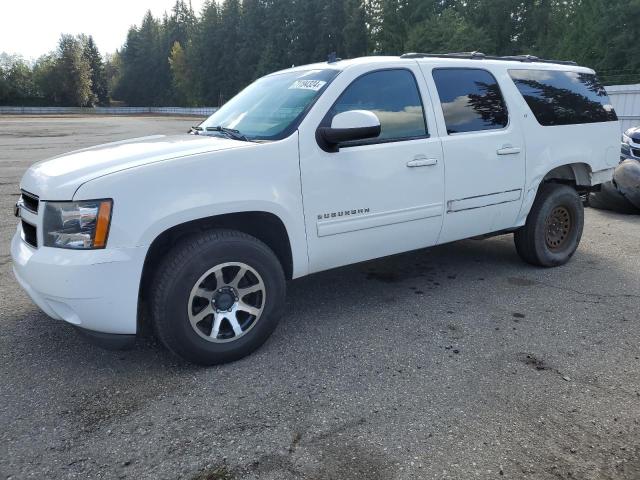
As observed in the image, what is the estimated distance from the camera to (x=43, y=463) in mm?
2383

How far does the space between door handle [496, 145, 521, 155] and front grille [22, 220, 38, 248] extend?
3561 mm

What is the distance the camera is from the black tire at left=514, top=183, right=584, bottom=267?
4965 mm

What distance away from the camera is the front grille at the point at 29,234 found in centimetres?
309

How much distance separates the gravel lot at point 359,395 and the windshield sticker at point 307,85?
1740mm

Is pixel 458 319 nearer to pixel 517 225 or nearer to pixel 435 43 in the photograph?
pixel 517 225

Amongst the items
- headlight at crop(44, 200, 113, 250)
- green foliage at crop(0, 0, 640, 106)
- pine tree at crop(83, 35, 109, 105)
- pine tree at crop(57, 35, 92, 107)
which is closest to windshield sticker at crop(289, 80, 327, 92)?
headlight at crop(44, 200, 113, 250)

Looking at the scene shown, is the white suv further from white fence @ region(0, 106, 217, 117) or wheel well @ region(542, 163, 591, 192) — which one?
white fence @ region(0, 106, 217, 117)

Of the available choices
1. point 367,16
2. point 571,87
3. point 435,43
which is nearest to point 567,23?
point 435,43

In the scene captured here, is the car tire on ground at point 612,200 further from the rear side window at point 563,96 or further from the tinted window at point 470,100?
the tinted window at point 470,100

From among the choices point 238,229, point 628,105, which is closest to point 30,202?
point 238,229

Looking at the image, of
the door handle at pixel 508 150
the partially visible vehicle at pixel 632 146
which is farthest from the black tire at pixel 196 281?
the partially visible vehicle at pixel 632 146

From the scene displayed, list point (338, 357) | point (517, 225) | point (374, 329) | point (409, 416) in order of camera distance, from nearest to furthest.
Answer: point (409, 416) < point (338, 357) < point (374, 329) < point (517, 225)

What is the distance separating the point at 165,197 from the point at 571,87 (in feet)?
13.9

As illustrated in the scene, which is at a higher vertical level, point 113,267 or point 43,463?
point 113,267
